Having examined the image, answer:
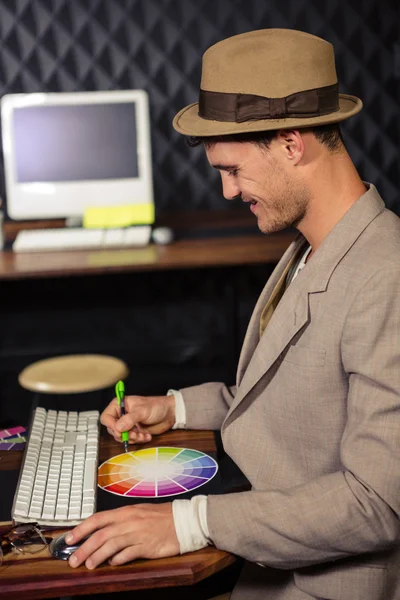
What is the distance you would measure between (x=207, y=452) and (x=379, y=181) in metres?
2.76

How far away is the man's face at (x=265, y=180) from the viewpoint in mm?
1443

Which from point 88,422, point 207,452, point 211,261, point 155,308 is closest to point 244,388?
point 207,452

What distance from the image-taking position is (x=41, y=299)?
13.4 feet

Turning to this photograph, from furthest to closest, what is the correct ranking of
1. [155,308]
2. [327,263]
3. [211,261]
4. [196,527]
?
[155,308], [211,261], [327,263], [196,527]

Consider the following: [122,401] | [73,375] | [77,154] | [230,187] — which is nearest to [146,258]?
[73,375]

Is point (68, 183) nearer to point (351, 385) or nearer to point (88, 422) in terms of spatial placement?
point (88, 422)

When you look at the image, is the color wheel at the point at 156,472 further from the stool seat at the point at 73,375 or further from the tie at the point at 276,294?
the stool seat at the point at 73,375

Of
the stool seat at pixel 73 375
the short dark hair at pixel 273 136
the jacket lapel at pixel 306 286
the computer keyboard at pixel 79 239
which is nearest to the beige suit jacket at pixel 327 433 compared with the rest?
the jacket lapel at pixel 306 286

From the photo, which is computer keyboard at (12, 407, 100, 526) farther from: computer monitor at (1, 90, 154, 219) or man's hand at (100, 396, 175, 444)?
computer monitor at (1, 90, 154, 219)

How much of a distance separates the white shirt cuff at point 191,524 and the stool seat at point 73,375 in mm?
1480

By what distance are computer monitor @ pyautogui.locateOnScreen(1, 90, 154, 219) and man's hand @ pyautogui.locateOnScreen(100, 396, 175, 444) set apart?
1924 mm

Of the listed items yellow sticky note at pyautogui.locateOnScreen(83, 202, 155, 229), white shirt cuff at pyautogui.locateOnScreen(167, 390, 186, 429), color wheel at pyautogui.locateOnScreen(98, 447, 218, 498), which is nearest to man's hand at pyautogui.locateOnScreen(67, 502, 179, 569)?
color wheel at pyautogui.locateOnScreen(98, 447, 218, 498)

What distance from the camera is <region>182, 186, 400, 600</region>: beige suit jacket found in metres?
1.24

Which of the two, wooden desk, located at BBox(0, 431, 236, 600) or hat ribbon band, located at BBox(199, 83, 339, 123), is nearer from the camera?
wooden desk, located at BBox(0, 431, 236, 600)
